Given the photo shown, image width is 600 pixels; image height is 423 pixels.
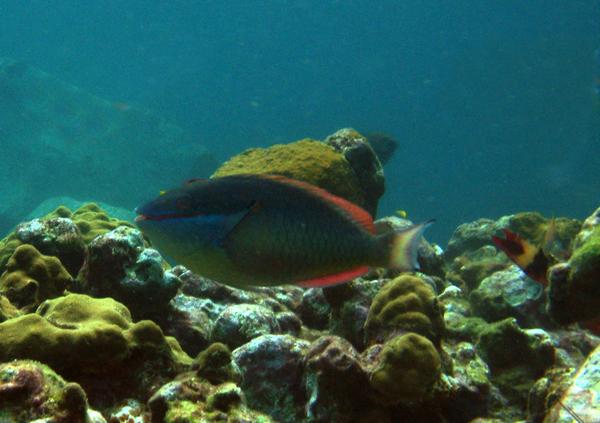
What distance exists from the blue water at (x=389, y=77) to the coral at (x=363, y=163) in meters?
51.0

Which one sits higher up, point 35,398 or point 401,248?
point 401,248

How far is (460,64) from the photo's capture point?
90.9m

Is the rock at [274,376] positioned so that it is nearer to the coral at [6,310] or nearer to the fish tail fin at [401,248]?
the coral at [6,310]

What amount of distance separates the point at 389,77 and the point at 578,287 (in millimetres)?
108935

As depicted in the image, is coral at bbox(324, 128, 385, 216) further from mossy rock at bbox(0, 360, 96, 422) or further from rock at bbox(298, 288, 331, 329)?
mossy rock at bbox(0, 360, 96, 422)

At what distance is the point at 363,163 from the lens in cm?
945

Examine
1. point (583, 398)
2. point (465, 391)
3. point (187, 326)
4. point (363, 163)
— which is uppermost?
point (363, 163)

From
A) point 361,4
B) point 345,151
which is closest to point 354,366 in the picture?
point 345,151

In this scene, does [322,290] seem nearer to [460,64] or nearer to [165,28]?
[460,64]

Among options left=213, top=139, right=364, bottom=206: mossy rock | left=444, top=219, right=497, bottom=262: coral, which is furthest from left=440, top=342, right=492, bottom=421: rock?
left=444, top=219, right=497, bottom=262: coral

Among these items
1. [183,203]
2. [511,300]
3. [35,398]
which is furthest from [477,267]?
[35,398]

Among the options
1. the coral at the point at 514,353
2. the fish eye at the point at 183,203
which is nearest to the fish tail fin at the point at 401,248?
the fish eye at the point at 183,203

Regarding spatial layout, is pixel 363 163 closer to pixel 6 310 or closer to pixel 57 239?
pixel 57 239

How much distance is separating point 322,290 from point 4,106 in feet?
159
